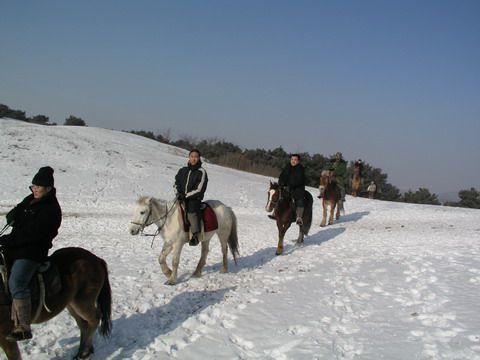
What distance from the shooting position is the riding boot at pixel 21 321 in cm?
375

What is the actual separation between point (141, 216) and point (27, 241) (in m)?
2.92

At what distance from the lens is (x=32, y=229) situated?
A: 153 inches

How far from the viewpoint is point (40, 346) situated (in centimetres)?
466

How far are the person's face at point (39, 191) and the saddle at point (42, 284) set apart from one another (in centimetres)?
80

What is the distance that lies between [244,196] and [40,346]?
2237 centimetres

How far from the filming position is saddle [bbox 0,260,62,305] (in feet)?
12.5

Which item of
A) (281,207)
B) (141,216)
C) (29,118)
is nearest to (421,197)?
(281,207)

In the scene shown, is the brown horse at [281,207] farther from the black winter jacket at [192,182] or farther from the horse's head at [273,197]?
the black winter jacket at [192,182]

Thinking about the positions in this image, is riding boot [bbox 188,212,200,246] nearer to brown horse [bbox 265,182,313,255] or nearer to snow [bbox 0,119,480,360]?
snow [bbox 0,119,480,360]

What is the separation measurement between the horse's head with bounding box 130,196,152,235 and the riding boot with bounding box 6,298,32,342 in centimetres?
283

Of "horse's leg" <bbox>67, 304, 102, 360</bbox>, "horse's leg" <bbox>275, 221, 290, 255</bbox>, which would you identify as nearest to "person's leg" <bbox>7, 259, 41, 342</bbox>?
"horse's leg" <bbox>67, 304, 102, 360</bbox>

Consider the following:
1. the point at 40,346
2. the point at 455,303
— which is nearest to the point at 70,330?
the point at 40,346

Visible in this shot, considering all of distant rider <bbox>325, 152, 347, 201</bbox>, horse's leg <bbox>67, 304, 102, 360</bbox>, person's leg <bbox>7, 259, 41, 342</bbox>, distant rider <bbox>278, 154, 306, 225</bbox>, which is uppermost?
distant rider <bbox>325, 152, 347, 201</bbox>

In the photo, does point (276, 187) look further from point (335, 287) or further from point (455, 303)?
point (455, 303)
